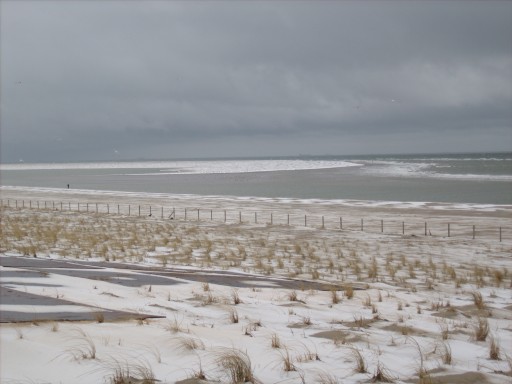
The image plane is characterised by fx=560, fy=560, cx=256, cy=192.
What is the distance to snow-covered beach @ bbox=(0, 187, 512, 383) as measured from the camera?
666 cm

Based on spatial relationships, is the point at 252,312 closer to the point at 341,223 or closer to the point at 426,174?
the point at 341,223

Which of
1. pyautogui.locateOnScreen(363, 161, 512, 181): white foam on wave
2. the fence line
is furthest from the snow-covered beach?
pyautogui.locateOnScreen(363, 161, 512, 181): white foam on wave

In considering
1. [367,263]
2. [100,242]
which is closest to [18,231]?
[100,242]

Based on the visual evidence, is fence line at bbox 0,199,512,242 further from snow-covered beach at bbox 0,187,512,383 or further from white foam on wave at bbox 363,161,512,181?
white foam on wave at bbox 363,161,512,181

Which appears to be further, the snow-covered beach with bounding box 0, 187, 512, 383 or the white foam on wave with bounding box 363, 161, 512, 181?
the white foam on wave with bounding box 363, 161, 512, 181

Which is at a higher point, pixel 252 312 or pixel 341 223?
pixel 252 312

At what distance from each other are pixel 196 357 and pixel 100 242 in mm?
17610

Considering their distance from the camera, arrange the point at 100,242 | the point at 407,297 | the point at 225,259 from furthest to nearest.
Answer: the point at 100,242 < the point at 225,259 < the point at 407,297

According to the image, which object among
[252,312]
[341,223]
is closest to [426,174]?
[341,223]

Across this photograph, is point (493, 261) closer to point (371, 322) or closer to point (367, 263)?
point (367, 263)

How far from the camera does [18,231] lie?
83.3 ft

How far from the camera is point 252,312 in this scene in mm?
9914

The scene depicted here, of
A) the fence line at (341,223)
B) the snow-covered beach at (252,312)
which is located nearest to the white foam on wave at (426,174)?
the fence line at (341,223)

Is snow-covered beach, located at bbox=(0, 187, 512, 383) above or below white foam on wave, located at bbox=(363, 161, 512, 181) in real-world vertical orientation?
below
